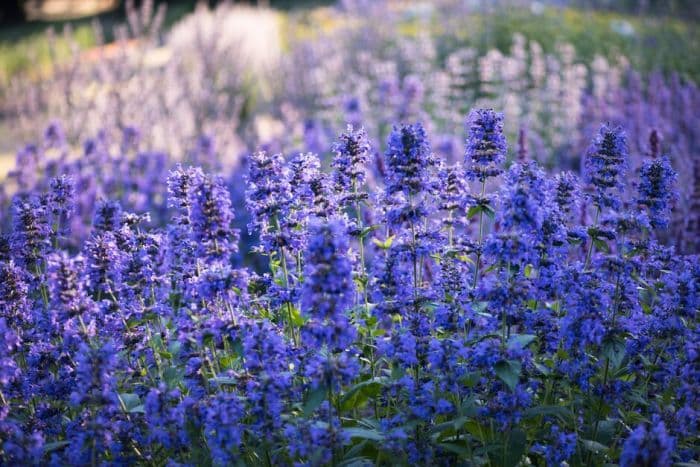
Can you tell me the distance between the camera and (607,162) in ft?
13.2

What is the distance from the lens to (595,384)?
3.79 m

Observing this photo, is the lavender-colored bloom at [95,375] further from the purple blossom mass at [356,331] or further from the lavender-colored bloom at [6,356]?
the lavender-colored bloom at [6,356]

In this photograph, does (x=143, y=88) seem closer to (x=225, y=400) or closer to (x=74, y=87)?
(x=74, y=87)

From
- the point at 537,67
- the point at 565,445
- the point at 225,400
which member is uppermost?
the point at 537,67

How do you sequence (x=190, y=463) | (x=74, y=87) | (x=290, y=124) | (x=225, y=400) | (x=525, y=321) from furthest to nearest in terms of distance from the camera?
(x=74, y=87), (x=290, y=124), (x=525, y=321), (x=190, y=463), (x=225, y=400)

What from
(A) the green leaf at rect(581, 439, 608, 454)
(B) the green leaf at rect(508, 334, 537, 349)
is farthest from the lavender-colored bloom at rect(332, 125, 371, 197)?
(A) the green leaf at rect(581, 439, 608, 454)

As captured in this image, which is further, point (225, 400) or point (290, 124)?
point (290, 124)

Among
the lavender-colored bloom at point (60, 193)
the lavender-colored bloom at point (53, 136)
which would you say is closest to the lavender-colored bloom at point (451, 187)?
the lavender-colored bloom at point (60, 193)

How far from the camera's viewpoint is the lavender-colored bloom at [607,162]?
3.95 m

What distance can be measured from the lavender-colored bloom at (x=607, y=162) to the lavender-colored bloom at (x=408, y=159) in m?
0.96

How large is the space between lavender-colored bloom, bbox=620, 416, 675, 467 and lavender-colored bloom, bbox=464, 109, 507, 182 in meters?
1.53

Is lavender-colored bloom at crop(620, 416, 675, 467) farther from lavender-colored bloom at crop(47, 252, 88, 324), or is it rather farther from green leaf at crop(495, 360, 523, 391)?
lavender-colored bloom at crop(47, 252, 88, 324)

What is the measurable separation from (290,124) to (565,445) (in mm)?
7414

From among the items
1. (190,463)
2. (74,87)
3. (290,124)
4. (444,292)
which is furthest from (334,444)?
(74,87)
